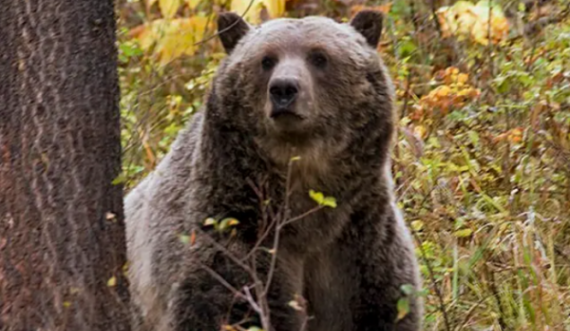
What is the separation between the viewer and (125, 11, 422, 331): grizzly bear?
17.0 feet

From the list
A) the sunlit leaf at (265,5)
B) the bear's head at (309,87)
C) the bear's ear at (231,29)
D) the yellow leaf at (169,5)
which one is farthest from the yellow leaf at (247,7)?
the bear's head at (309,87)

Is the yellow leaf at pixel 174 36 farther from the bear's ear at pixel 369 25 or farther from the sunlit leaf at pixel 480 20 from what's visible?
the bear's ear at pixel 369 25

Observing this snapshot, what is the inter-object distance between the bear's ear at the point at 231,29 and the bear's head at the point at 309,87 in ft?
0.28

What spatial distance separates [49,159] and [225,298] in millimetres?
858

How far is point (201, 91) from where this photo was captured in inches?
360

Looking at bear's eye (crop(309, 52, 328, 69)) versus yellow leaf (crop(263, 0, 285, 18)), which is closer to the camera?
bear's eye (crop(309, 52, 328, 69))

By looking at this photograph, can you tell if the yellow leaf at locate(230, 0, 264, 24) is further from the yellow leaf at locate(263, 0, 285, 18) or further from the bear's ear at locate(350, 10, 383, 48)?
the bear's ear at locate(350, 10, 383, 48)

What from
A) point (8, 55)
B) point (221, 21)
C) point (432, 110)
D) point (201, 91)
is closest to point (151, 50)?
point (201, 91)

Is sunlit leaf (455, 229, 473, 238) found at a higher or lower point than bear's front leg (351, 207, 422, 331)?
lower

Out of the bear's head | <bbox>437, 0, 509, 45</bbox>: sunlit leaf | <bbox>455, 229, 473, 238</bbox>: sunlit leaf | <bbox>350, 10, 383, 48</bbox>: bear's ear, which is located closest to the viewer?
the bear's head

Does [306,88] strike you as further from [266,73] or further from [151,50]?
[151,50]

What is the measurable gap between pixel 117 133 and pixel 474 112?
318 cm

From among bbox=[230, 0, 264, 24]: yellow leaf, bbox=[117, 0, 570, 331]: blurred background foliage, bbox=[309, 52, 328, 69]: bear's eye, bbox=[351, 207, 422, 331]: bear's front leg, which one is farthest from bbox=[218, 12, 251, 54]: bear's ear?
bbox=[230, 0, 264, 24]: yellow leaf

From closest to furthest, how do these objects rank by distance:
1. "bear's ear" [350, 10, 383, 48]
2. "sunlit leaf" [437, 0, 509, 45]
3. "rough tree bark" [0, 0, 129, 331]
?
1. "rough tree bark" [0, 0, 129, 331]
2. "bear's ear" [350, 10, 383, 48]
3. "sunlit leaf" [437, 0, 509, 45]
